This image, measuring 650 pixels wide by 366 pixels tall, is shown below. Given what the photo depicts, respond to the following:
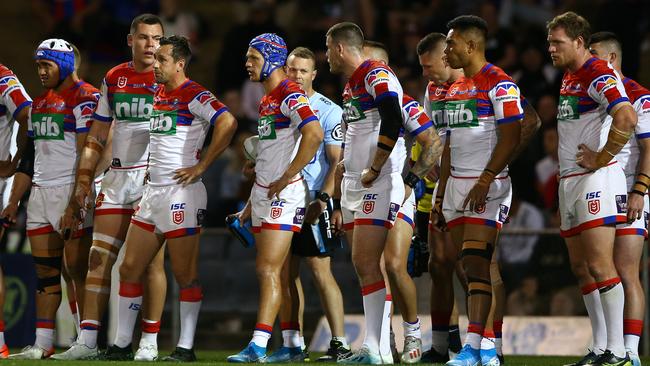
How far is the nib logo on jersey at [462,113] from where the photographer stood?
9.30 metres

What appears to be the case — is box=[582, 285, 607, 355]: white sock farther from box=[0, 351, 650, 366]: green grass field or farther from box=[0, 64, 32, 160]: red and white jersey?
box=[0, 64, 32, 160]: red and white jersey

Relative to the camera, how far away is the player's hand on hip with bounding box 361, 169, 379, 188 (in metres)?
9.44

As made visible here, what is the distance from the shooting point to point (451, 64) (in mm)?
9406

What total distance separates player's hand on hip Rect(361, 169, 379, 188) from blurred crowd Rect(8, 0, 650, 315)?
4113 millimetres

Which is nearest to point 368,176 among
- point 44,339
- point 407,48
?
point 44,339

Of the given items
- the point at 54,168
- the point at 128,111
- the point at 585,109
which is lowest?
the point at 54,168

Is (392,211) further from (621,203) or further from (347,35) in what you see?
(621,203)

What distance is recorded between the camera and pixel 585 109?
9.31 metres

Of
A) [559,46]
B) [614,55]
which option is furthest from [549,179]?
[559,46]

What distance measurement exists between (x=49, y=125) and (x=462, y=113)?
346 cm

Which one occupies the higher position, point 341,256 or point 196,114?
point 196,114

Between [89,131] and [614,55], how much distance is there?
14.1ft

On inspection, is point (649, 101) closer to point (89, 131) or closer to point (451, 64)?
point (451, 64)

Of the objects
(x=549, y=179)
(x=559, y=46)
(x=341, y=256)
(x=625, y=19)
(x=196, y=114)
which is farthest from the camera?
(x=625, y=19)
